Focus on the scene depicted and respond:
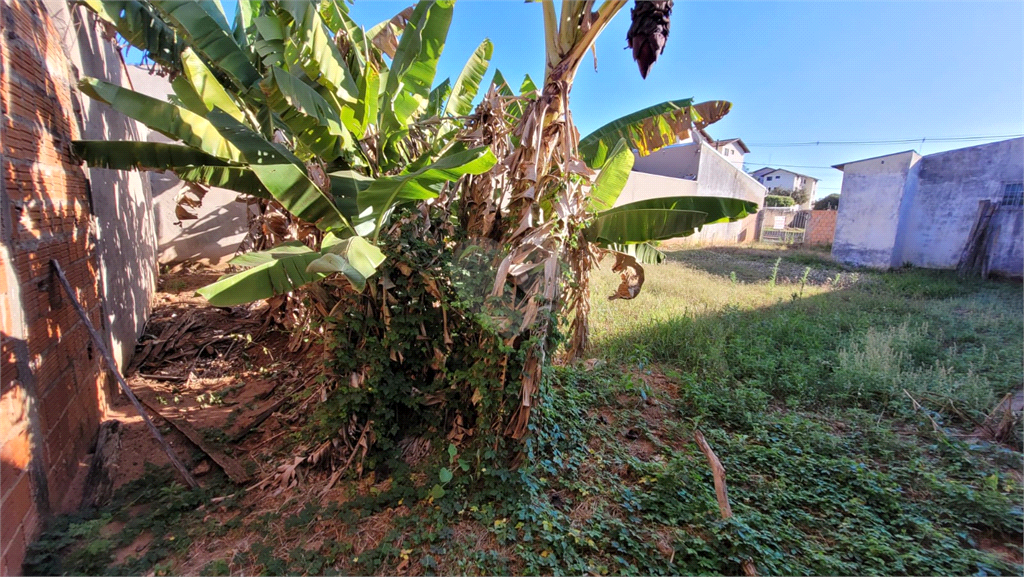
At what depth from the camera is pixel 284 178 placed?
2340 millimetres

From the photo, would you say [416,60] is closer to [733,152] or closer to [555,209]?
[555,209]

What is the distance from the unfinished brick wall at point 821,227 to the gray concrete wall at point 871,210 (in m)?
4.65

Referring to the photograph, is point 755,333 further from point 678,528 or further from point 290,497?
point 290,497

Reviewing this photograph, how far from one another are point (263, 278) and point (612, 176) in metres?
2.36

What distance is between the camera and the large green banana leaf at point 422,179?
7.08ft

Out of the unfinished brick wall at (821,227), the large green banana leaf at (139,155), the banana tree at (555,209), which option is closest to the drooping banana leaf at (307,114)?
the large green banana leaf at (139,155)

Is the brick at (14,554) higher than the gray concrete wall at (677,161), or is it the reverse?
the gray concrete wall at (677,161)

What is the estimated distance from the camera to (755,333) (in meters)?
5.48

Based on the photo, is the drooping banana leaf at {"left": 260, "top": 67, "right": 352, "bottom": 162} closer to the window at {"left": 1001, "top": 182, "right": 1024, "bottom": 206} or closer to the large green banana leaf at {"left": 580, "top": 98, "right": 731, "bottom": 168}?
the large green banana leaf at {"left": 580, "top": 98, "right": 731, "bottom": 168}

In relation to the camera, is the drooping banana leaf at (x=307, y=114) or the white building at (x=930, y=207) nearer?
the drooping banana leaf at (x=307, y=114)

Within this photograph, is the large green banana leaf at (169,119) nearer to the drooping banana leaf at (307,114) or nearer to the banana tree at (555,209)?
the drooping banana leaf at (307,114)

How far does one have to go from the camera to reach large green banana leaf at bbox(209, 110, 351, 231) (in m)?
2.31

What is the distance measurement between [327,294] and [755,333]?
5.35 meters

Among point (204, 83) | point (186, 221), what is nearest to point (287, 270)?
point (204, 83)
